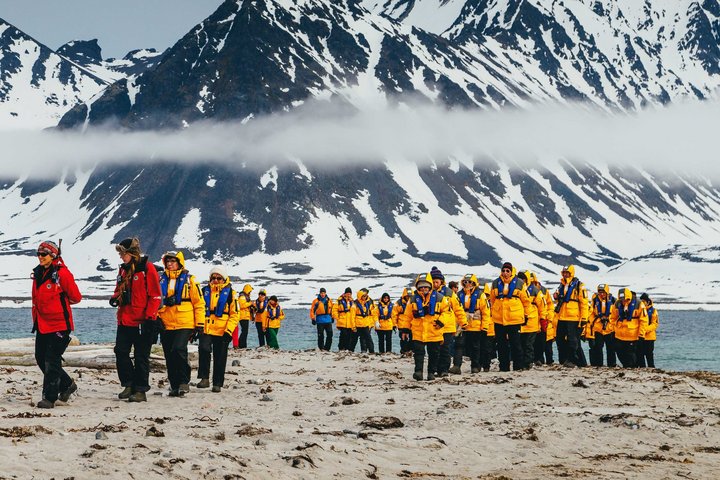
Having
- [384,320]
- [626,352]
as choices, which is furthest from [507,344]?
[384,320]

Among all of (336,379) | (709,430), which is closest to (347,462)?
(709,430)

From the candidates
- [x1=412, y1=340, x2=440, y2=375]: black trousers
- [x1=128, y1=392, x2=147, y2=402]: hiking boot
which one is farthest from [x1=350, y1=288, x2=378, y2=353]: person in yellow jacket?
[x1=128, y1=392, x2=147, y2=402]: hiking boot

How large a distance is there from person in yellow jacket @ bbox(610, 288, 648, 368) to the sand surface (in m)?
→ 6.79

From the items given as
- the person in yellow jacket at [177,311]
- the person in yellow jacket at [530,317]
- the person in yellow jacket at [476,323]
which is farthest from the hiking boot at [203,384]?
the person in yellow jacket at [530,317]

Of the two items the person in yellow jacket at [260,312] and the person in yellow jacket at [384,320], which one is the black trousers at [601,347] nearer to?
the person in yellow jacket at [384,320]

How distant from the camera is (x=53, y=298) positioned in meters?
14.4

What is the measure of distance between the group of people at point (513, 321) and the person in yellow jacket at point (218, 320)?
4253mm

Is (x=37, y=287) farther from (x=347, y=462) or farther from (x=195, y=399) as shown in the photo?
(x=347, y=462)

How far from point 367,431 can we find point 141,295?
15.3ft

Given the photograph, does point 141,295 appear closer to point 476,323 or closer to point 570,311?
point 476,323

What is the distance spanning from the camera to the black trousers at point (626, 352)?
27.4 metres

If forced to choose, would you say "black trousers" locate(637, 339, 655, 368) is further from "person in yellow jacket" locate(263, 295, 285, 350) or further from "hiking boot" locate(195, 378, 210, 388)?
"person in yellow jacket" locate(263, 295, 285, 350)

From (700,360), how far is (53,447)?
1546 inches

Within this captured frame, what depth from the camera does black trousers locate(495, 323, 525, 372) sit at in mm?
23078
